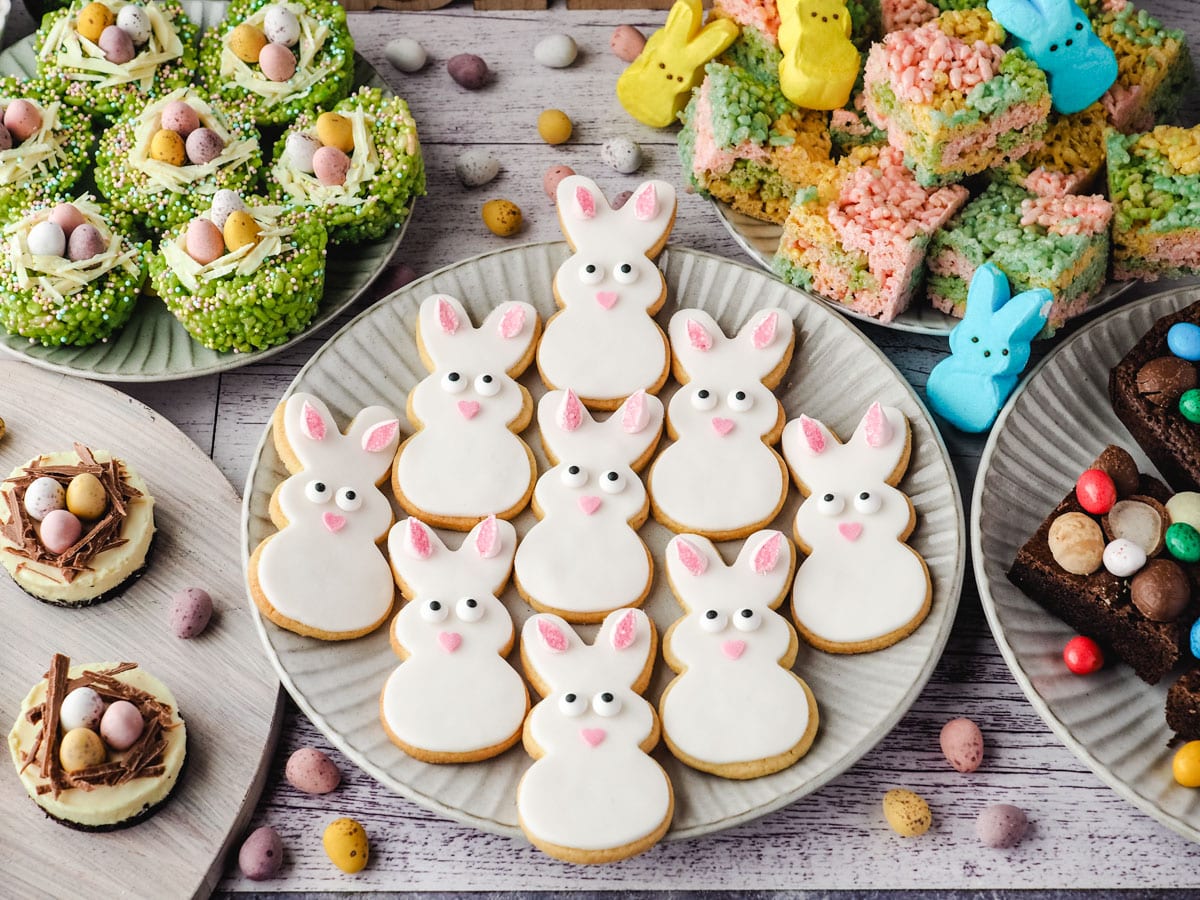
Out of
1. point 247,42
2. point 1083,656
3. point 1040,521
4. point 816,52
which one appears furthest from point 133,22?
point 1083,656

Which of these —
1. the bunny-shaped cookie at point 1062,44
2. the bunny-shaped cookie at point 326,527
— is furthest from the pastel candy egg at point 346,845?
the bunny-shaped cookie at point 1062,44

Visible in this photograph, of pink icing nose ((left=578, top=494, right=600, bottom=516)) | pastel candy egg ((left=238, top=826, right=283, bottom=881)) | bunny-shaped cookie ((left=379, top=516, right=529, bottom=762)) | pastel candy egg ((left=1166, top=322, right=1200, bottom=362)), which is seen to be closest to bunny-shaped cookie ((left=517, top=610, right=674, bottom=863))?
bunny-shaped cookie ((left=379, top=516, right=529, bottom=762))

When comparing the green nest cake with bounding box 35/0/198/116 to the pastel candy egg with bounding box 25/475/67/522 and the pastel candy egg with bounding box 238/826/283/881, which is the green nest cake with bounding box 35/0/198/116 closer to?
the pastel candy egg with bounding box 25/475/67/522

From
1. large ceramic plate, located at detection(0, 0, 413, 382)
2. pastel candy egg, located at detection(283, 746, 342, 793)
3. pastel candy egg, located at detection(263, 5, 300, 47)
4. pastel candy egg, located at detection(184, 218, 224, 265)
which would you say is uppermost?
pastel candy egg, located at detection(263, 5, 300, 47)

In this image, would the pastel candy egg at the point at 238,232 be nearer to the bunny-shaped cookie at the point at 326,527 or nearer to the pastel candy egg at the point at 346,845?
the bunny-shaped cookie at the point at 326,527

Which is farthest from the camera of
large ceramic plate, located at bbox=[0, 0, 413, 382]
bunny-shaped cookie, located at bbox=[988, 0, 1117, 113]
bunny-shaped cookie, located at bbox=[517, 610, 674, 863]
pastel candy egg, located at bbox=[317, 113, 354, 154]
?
pastel candy egg, located at bbox=[317, 113, 354, 154]

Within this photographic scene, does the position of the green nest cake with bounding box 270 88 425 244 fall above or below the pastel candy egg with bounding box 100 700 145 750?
above

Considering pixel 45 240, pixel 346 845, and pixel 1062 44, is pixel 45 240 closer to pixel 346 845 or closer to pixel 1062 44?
pixel 346 845
